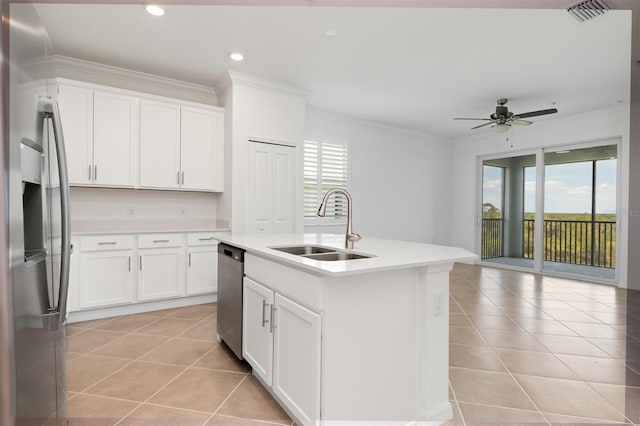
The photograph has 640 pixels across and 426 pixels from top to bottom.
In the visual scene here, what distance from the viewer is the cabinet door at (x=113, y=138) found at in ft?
11.4

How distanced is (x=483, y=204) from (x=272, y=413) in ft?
21.0

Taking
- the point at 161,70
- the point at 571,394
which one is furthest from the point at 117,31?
the point at 571,394

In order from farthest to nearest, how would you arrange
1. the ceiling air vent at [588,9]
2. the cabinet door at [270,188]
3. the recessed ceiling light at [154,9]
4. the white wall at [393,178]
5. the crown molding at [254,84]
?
the white wall at [393,178], the cabinet door at [270,188], the crown molding at [254,84], the recessed ceiling light at [154,9], the ceiling air vent at [588,9]

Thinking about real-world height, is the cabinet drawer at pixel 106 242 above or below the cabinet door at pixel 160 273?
above

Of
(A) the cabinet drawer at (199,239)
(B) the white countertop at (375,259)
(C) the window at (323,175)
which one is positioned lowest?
(A) the cabinet drawer at (199,239)

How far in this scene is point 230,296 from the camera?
2467 millimetres

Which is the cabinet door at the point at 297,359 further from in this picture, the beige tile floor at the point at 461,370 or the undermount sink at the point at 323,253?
the undermount sink at the point at 323,253

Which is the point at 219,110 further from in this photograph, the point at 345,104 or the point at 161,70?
the point at 345,104

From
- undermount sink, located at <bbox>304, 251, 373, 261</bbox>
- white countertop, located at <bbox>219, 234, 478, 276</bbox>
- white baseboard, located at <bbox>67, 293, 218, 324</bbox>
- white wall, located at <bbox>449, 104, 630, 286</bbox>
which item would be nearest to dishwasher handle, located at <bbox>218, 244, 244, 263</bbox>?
white countertop, located at <bbox>219, 234, 478, 276</bbox>

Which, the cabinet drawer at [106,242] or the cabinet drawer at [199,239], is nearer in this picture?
the cabinet drawer at [106,242]

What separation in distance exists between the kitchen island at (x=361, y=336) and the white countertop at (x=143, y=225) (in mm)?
2302

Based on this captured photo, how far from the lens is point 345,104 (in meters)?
5.06

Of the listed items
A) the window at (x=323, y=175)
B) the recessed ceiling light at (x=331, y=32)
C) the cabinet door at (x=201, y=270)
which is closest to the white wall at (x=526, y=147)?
the window at (x=323, y=175)

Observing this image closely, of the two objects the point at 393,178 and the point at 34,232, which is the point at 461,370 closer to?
the point at 34,232
